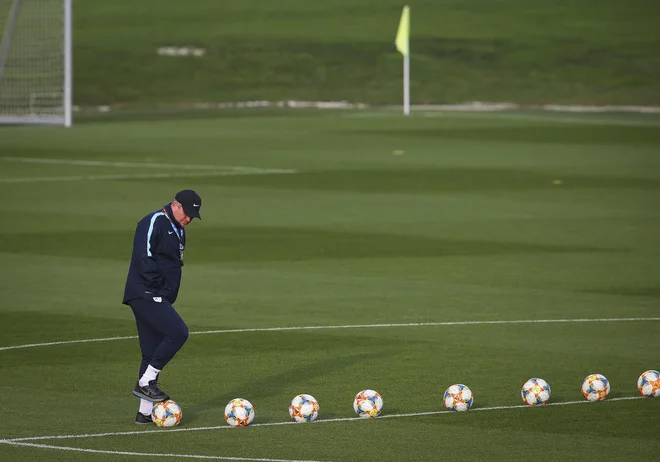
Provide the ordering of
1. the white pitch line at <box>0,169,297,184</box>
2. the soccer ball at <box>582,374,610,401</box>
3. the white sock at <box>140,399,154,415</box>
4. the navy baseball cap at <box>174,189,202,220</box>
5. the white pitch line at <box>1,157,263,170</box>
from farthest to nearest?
the white pitch line at <box>1,157,263,170</box>
the white pitch line at <box>0,169,297,184</box>
the soccer ball at <box>582,374,610,401</box>
the white sock at <box>140,399,154,415</box>
the navy baseball cap at <box>174,189,202,220</box>

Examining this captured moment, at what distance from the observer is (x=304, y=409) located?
13586 mm

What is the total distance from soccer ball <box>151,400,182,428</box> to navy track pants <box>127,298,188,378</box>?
1.06ft

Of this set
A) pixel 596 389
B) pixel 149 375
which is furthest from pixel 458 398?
pixel 149 375

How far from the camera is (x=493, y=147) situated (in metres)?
43.3

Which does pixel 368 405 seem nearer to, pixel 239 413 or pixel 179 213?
pixel 239 413

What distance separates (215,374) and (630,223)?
45.9 feet

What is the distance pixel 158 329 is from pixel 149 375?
1.35ft

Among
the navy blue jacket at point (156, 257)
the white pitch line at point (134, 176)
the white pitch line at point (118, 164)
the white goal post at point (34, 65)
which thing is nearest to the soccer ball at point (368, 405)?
the navy blue jacket at point (156, 257)

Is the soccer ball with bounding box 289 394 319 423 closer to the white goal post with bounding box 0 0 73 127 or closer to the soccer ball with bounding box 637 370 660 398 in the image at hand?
the soccer ball with bounding box 637 370 660 398

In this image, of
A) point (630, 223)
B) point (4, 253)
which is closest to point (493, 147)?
point (630, 223)

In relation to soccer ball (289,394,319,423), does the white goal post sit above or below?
above

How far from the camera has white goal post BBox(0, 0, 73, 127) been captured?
53.1 metres

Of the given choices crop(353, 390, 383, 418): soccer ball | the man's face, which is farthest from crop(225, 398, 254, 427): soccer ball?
the man's face

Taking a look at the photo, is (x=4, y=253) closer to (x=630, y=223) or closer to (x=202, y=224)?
(x=202, y=224)
